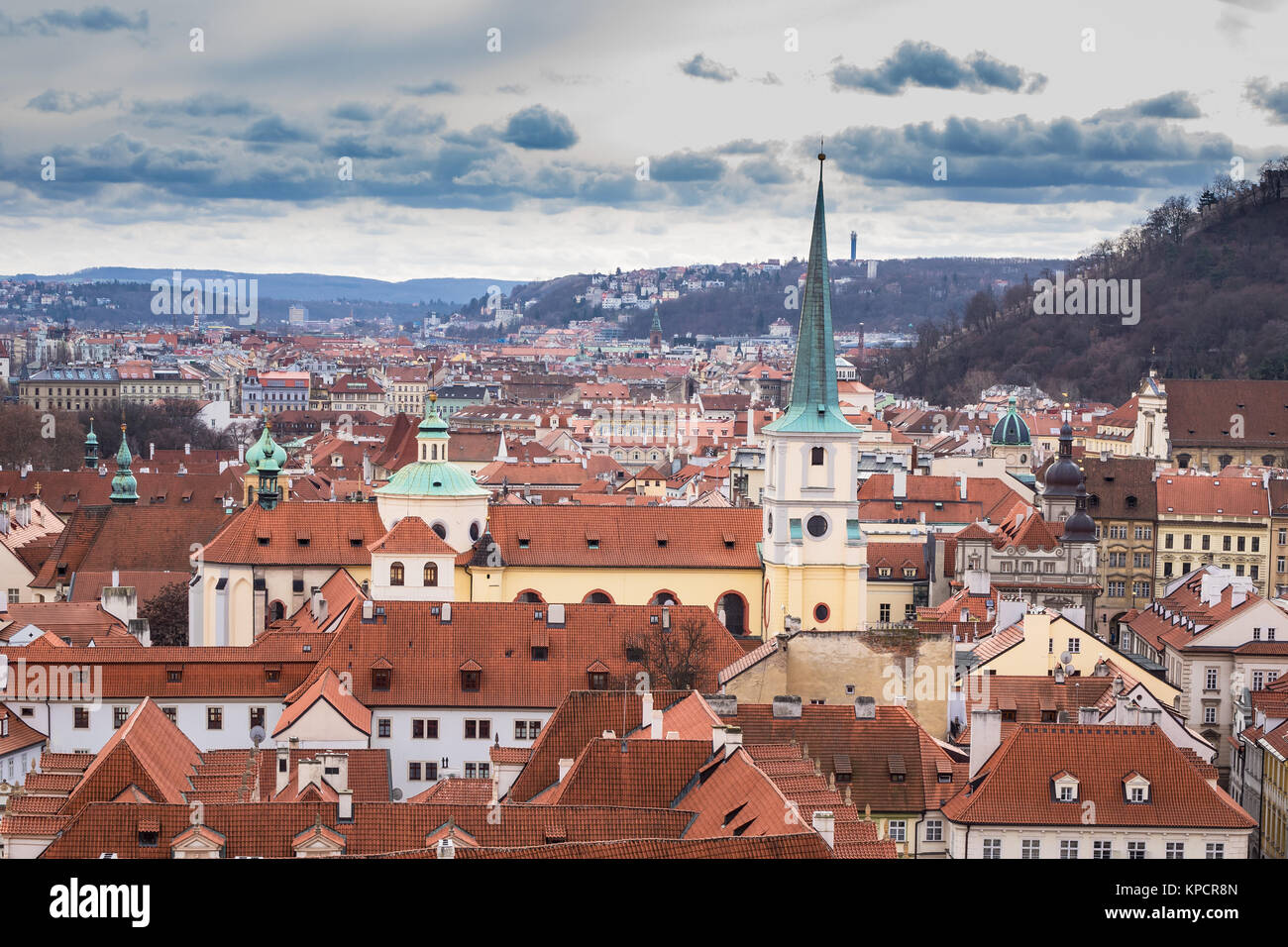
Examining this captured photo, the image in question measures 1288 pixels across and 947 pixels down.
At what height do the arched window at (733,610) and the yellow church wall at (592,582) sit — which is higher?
A: the yellow church wall at (592,582)

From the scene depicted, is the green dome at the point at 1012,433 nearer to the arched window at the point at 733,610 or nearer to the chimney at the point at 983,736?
the arched window at the point at 733,610

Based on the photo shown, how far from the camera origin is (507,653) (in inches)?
1672

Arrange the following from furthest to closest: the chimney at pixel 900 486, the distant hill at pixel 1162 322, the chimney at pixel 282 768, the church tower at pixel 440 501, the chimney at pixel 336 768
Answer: the distant hill at pixel 1162 322, the chimney at pixel 900 486, the church tower at pixel 440 501, the chimney at pixel 336 768, the chimney at pixel 282 768

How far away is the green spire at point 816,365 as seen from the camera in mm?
52062

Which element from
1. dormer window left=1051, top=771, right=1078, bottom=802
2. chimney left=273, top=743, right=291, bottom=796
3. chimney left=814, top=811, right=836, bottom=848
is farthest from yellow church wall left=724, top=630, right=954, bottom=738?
chimney left=814, top=811, right=836, bottom=848

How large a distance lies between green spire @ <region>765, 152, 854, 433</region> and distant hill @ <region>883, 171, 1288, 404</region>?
264 feet

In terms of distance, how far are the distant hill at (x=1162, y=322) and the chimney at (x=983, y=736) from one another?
10150 centimetres

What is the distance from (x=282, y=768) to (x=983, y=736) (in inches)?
433

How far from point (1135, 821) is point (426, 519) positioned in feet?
91.4

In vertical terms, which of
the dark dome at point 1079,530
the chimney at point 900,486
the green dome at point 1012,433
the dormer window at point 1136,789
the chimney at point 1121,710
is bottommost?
the dormer window at point 1136,789

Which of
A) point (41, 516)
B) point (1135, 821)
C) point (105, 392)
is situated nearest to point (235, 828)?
point (1135, 821)

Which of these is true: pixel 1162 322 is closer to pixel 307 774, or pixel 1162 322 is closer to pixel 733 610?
pixel 733 610

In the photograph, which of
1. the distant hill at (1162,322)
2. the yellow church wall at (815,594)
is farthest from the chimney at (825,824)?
the distant hill at (1162,322)
